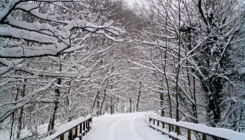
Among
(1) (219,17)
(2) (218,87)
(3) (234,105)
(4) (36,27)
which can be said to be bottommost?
(3) (234,105)

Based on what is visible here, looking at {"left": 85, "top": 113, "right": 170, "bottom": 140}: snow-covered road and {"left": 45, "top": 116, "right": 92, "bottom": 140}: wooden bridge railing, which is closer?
{"left": 45, "top": 116, "right": 92, "bottom": 140}: wooden bridge railing

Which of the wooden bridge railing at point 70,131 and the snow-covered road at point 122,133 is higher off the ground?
the wooden bridge railing at point 70,131

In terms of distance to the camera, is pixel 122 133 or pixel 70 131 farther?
pixel 122 133

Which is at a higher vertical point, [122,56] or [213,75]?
[122,56]

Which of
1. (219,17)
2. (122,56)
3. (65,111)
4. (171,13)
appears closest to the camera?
(219,17)

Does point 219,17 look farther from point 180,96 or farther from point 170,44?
point 180,96

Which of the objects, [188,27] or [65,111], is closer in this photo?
[188,27]

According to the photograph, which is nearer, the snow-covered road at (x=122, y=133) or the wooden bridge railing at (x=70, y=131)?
the wooden bridge railing at (x=70, y=131)

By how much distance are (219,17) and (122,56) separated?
22215 mm

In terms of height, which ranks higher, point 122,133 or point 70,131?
point 70,131

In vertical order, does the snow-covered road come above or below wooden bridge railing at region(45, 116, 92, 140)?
below

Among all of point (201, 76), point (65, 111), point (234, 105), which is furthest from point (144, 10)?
point (65, 111)

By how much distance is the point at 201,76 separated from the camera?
432 inches

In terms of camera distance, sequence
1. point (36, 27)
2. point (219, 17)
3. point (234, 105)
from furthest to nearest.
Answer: point (219, 17), point (234, 105), point (36, 27)
